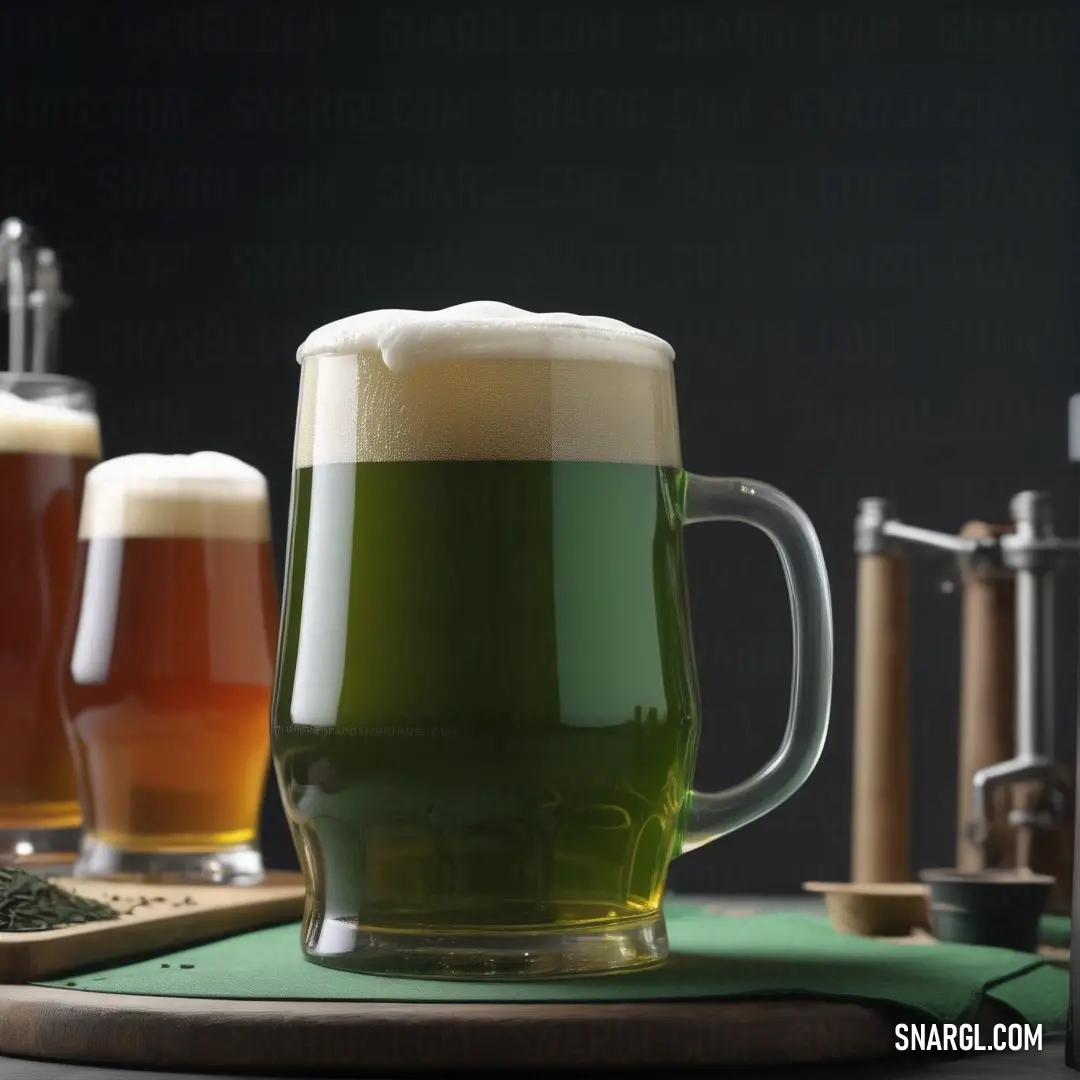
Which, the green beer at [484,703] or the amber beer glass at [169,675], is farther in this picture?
the amber beer glass at [169,675]

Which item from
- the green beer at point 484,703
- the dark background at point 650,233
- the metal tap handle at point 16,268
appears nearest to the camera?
the green beer at point 484,703

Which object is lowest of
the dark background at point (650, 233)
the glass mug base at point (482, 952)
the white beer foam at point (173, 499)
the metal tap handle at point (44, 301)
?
the glass mug base at point (482, 952)

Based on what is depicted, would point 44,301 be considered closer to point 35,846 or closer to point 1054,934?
point 35,846

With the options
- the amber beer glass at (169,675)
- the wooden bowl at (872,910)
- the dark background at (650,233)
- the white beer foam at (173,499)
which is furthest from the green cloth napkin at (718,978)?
the dark background at (650,233)

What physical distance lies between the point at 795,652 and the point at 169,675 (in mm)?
527

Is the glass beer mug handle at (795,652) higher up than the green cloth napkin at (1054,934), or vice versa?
the glass beer mug handle at (795,652)

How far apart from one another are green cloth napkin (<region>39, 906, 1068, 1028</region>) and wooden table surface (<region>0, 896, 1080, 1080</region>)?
0.07 feet

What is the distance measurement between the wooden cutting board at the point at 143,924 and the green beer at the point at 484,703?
0.39ft

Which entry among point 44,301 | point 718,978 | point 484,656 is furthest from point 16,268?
point 718,978

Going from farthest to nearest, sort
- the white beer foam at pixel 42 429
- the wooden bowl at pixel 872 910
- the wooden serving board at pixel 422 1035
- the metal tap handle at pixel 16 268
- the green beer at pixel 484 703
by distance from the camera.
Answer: the metal tap handle at pixel 16 268 → the white beer foam at pixel 42 429 → the wooden bowl at pixel 872 910 → the green beer at pixel 484 703 → the wooden serving board at pixel 422 1035

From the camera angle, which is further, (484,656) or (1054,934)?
(1054,934)

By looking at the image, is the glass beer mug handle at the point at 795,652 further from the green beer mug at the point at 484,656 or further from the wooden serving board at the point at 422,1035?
the wooden serving board at the point at 422,1035

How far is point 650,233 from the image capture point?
8.39 ft

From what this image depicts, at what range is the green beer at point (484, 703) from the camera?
766mm
